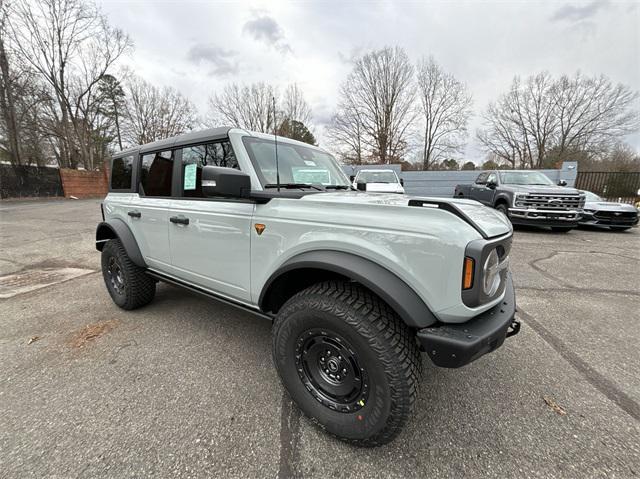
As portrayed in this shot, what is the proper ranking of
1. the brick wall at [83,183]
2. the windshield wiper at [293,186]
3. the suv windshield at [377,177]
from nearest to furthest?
the windshield wiper at [293,186] → the suv windshield at [377,177] → the brick wall at [83,183]

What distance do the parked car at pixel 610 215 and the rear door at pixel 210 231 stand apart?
1003 centimetres

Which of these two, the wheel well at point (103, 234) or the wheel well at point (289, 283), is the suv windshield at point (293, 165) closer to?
the wheel well at point (289, 283)

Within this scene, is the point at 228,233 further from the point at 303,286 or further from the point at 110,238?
the point at 110,238

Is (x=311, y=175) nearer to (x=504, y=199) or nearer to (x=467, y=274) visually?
(x=467, y=274)

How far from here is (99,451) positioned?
5.13 feet

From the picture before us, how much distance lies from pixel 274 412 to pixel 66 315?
2.97 m

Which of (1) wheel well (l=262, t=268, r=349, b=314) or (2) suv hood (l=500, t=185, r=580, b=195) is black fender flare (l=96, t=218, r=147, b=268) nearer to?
(1) wheel well (l=262, t=268, r=349, b=314)

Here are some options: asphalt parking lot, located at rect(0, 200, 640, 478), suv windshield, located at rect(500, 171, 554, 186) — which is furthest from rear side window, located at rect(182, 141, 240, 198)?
suv windshield, located at rect(500, 171, 554, 186)

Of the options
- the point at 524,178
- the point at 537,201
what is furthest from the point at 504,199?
the point at 524,178

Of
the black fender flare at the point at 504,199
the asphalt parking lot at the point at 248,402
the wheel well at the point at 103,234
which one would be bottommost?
the asphalt parking lot at the point at 248,402

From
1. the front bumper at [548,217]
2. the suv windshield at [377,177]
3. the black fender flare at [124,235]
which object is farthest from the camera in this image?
the suv windshield at [377,177]

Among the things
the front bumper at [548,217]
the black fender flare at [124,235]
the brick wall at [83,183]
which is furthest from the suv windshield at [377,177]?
the brick wall at [83,183]

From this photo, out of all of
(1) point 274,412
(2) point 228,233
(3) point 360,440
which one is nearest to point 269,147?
(2) point 228,233

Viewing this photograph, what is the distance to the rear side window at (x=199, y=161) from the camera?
7.32 feet
